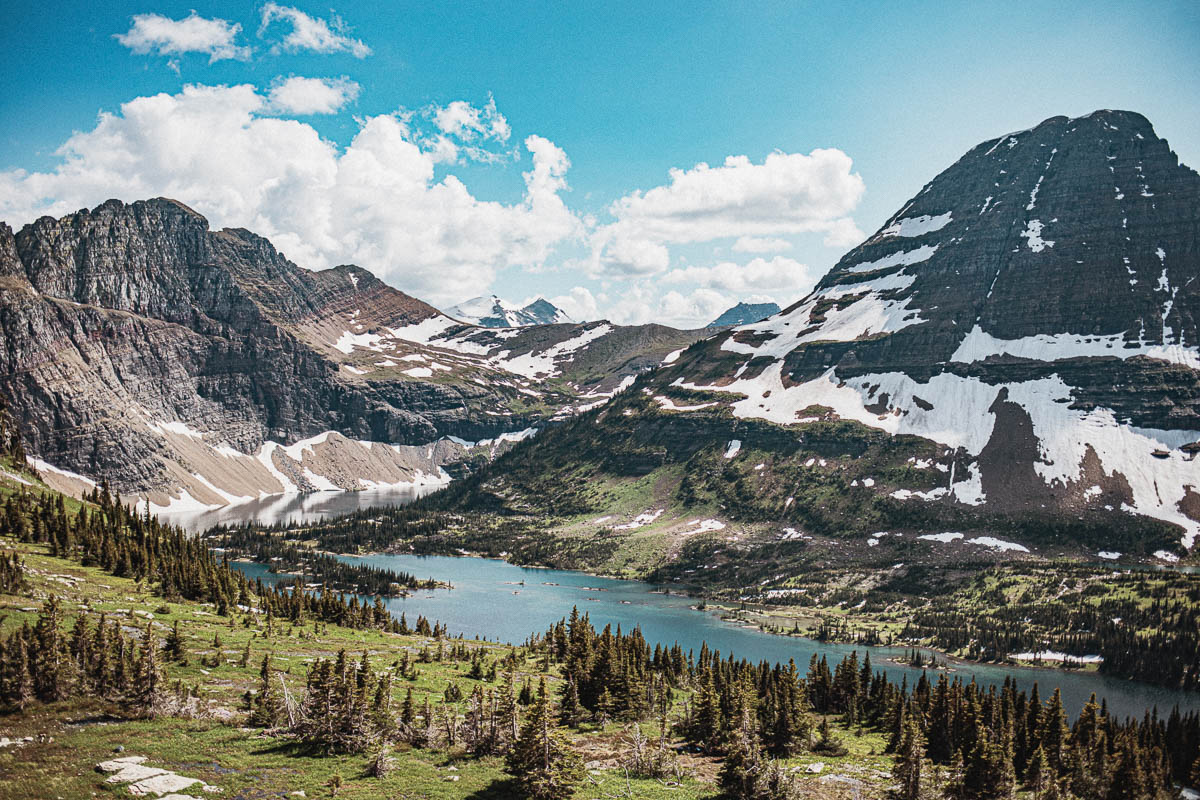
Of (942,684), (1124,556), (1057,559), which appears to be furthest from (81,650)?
(1124,556)

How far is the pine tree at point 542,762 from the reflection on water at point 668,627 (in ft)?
219

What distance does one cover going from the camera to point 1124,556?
193750 mm

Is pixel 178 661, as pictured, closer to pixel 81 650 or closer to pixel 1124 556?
pixel 81 650

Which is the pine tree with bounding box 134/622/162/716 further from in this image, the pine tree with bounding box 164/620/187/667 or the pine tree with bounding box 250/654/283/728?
the pine tree with bounding box 164/620/187/667

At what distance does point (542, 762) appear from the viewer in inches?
1492

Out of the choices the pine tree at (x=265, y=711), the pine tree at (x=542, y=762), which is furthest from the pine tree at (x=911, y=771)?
the pine tree at (x=265, y=711)

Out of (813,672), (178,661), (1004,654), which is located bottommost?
(1004,654)

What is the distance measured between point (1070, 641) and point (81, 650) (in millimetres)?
151951

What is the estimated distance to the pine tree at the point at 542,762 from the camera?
37.3 meters

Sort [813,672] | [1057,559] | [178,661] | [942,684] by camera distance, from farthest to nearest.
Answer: [1057,559] < [813,672] < [942,684] < [178,661]

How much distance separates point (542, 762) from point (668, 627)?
11890 centimetres

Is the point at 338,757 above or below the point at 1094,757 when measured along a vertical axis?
above

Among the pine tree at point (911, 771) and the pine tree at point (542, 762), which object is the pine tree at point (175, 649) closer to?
the pine tree at point (542, 762)

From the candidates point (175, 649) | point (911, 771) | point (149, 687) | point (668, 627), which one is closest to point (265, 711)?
point (149, 687)
